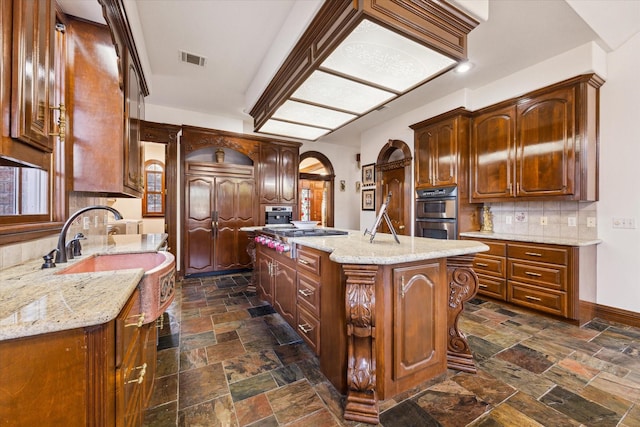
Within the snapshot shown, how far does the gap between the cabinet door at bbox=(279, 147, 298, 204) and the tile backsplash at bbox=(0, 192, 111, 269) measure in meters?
3.07

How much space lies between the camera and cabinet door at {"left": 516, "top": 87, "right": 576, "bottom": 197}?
9.30ft

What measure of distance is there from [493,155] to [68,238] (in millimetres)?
4596

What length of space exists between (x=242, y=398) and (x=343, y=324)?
2.66ft

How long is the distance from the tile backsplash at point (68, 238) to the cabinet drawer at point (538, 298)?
4286 millimetres

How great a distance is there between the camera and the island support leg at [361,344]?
1458 mm

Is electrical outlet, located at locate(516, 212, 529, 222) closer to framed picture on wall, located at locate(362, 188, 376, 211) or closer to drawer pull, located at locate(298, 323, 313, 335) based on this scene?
framed picture on wall, located at locate(362, 188, 376, 211)

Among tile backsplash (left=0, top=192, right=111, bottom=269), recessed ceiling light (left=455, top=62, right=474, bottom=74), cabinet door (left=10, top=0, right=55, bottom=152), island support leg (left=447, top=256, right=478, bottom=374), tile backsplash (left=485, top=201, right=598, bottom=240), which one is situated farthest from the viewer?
recessed ceiling light (left=455, top=62, right=474, bottom=74)

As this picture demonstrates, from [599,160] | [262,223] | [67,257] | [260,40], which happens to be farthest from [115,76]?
[599,160]

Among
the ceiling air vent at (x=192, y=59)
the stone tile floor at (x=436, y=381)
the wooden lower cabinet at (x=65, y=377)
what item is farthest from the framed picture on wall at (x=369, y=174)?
the wooden lower cabinet at (x=65, y=377)

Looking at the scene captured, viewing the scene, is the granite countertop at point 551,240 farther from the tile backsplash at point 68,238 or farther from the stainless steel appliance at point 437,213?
the tile backsplash at point 68,238

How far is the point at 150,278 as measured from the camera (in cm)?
112

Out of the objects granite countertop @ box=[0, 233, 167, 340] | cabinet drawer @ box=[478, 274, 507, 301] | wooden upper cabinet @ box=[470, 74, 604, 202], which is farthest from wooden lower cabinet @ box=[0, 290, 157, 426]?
wooden upper cabinet @ box=[470, 74, 604, 202]

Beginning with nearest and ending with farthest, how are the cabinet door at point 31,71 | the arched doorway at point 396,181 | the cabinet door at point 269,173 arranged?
1. the cabinet door at point 31,71
2. the arched doorway at point 396,181
3. the cabinet door at point 269,173

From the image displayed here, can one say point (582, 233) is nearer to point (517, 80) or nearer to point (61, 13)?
point (517, 80)
